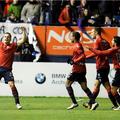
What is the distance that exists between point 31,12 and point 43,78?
327 cm

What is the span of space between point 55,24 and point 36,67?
2.70 m

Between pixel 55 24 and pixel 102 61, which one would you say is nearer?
pixel 102 61

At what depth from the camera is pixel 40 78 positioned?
22.2 meters

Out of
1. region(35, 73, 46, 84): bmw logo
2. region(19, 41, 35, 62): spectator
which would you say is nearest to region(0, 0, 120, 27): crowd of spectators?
region(19, 41, 35, 62): spectator

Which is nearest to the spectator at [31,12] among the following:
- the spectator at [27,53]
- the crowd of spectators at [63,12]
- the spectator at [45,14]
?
the crowd of spectators at [63,12]

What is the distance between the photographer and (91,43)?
80.0 feet

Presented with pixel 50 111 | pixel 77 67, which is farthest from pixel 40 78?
pixel 50 111

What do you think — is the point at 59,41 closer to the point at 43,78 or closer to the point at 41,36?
the point at 41,36

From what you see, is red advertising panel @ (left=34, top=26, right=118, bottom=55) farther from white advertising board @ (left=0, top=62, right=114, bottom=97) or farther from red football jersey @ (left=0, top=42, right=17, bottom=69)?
red football jersey @ (left=0, top=42, right=17, bottom=69)

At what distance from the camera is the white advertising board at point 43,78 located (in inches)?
871

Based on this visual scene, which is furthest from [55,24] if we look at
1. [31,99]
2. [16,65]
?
[31,99]

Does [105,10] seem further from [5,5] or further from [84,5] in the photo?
[5,5]

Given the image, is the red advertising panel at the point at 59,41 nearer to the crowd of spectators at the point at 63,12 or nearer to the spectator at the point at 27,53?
the crowd of spectators at the point at 63,12

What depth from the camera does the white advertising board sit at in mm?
22125
